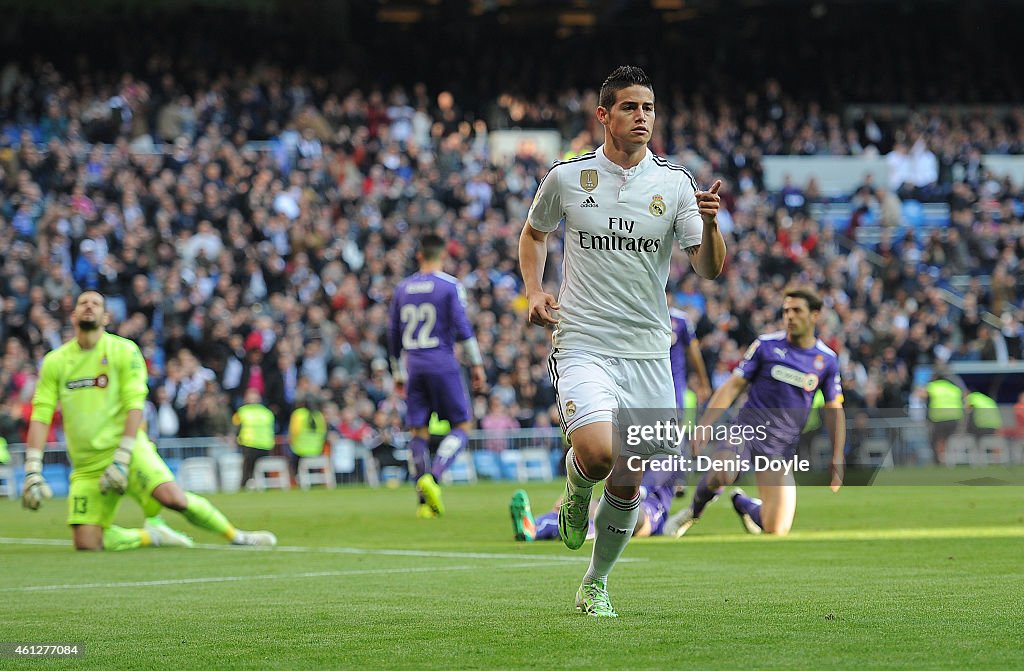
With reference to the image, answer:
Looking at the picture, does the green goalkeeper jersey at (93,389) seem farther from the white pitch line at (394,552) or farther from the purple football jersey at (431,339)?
the purple football jersey at (431,339)

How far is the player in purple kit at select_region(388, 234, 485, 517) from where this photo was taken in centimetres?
1572

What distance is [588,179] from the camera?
292 inches

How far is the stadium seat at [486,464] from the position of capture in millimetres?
25703

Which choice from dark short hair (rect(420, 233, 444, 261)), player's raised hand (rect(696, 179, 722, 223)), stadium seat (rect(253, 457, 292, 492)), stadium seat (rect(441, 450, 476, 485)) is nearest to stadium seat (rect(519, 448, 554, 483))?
stadium seat (rect(441, 450, 476, 485))

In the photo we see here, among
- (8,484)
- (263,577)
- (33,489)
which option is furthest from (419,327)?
(8,484)

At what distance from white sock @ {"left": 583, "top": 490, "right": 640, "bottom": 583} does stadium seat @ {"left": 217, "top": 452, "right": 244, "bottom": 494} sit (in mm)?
17161

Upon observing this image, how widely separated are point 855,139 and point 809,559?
2891 cm

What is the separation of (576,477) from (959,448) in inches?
815

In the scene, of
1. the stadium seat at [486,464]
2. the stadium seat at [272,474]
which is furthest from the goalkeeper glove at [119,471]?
the stadium seat at [486,464]

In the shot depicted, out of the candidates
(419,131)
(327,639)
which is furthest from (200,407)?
(327,639)

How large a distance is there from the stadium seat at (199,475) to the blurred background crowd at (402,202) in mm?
556

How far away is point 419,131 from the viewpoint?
3247cm

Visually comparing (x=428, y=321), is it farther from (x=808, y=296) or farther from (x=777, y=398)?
(x=808, y=296)

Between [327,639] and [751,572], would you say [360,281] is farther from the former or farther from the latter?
[327,639]
